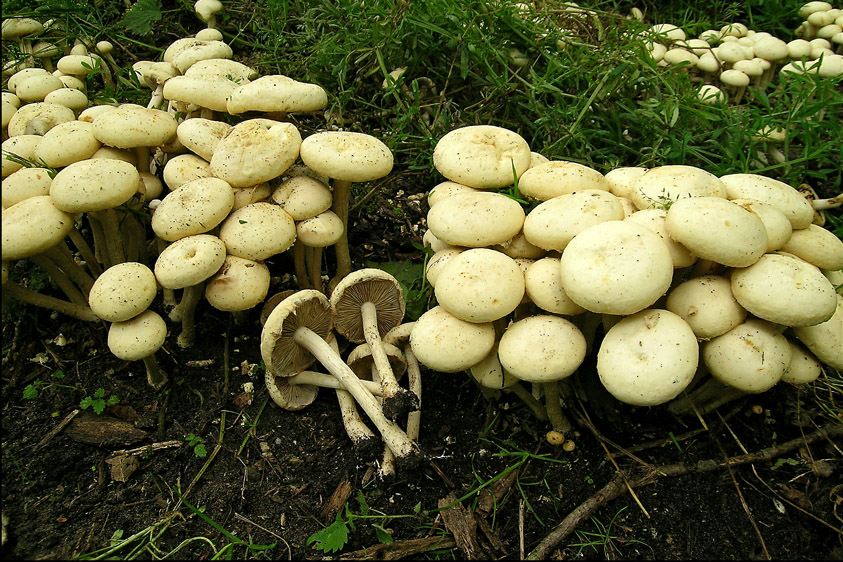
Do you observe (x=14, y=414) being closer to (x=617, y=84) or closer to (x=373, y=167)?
(x=373, y=167)

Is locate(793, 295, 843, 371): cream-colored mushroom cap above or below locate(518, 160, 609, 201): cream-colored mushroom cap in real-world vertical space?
below

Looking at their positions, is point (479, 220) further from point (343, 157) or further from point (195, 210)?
point (195, 210)

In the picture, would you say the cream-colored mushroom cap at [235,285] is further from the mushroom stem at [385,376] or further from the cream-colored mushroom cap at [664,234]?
the cream-colored mushroom cap at [664,234]

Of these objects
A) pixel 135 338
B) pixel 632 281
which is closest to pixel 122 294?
pixel 135 338

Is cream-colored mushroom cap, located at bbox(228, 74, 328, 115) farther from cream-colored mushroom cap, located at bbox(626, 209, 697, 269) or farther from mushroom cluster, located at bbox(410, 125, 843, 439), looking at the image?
cream-colored mushroom cap, located at bbox(626, 209, 697, 269)

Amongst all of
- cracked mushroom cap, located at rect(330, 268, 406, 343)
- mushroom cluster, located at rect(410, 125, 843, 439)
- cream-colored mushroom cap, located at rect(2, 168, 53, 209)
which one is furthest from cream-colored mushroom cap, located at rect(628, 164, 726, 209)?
cream-colored mushroom cap, located at rect(2, 168, 53, 209)

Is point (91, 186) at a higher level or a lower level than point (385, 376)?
higher
